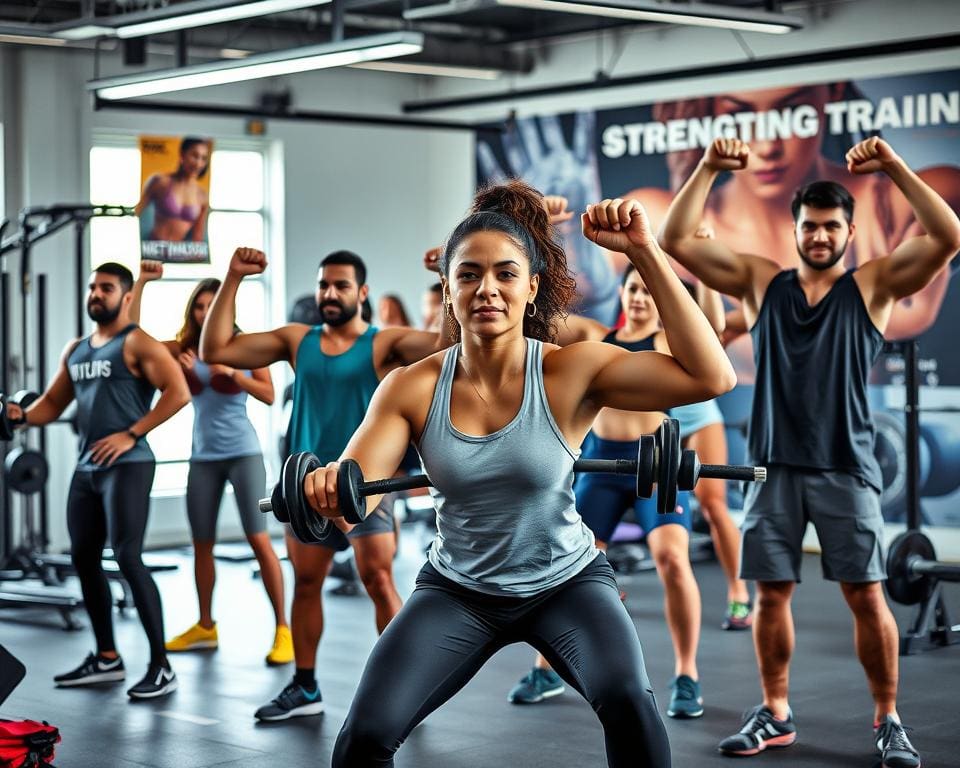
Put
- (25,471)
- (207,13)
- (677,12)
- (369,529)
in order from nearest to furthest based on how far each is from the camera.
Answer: (369,529) < (207,13) < (677,12) < (25,471)

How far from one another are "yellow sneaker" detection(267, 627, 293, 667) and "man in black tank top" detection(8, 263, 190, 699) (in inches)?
21.2

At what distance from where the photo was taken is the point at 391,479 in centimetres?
254

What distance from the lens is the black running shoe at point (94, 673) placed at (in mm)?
5109

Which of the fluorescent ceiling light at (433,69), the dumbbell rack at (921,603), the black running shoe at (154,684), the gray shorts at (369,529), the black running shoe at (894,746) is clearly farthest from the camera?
the fluorescent ceiling light at (433,69)

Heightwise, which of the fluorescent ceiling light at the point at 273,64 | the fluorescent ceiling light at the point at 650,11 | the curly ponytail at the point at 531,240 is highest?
the fluorescent ceiling light at the point at 650,11

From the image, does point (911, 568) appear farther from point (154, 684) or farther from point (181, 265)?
point (181, 265)

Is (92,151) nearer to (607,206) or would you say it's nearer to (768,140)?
(768,140)

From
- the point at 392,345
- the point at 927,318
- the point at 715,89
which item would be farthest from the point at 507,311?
the point at 715,89

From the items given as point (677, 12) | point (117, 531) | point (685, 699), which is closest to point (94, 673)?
point (117, 531)

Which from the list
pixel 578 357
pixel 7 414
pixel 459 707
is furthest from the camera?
pixel 7 414

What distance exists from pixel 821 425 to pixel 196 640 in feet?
9.41

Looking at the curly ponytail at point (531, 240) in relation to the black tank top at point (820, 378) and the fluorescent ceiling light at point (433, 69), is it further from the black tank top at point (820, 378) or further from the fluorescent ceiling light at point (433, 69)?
the fluorescent ceiling light at point (433, 69)

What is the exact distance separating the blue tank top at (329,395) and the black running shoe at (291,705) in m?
0.75

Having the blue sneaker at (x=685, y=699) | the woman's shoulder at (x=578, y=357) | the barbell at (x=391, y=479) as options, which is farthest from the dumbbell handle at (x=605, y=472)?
the blue sneaker at (x=685, y=699)
